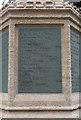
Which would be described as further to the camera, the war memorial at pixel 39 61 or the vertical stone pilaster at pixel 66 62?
the vertical stone pilaster at pixel 66 62

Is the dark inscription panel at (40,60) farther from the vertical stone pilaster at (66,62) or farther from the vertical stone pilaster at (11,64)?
the vertical stone pilaster at (11,64)

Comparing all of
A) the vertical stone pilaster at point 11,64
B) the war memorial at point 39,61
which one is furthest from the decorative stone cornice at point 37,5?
the vertical stone pilaster at point 11,64

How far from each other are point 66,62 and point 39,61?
0.93 metres

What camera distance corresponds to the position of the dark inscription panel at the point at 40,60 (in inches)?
379

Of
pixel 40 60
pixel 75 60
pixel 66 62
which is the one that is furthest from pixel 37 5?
pixel 75 60

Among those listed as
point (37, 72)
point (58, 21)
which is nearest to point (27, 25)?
point (58, 21)

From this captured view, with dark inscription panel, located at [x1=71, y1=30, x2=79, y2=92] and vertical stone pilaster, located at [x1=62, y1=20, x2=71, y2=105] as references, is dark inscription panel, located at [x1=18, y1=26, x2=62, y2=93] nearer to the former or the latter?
vertical stone pilaster, located at [x1=62, y1=20, x2=71, y2=105]

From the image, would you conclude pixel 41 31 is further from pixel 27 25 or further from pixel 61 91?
pixel 61 91

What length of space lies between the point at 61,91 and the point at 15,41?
2348mm

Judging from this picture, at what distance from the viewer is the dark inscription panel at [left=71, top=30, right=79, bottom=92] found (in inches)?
397

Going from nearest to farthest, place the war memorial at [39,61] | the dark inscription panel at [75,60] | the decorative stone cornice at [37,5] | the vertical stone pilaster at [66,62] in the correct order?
1. the war memorial at [39,61]
2. the vertical stone pilaster at [66,62]
3. the decorative stone cornice at [37,5]
4. the dark inscription panel at [75,60]

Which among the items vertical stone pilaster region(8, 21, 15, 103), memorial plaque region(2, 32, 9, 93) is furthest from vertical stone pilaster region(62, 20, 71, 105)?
memorial plaque region(2, 32, 9, 93)

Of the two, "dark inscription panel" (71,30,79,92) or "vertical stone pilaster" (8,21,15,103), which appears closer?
"vertical stone pilaster" (8,21,15,103)

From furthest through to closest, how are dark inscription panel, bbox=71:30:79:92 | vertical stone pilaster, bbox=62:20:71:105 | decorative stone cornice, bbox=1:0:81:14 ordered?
dark inscription panel, bbox=71:30:79:92
decorative stone cornice, bbox=1:0:81:14
vertical stone pilaster, bbox=62:20:71:105
